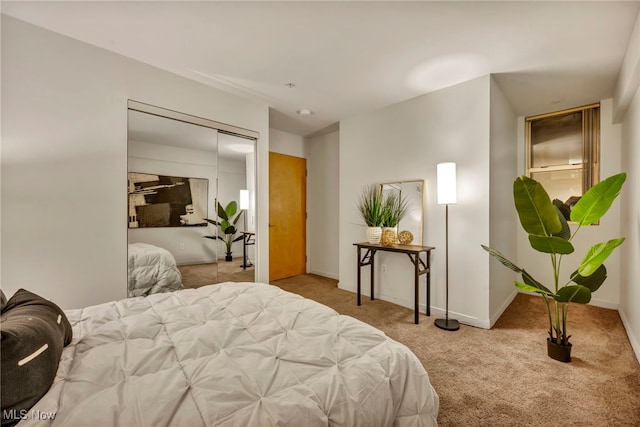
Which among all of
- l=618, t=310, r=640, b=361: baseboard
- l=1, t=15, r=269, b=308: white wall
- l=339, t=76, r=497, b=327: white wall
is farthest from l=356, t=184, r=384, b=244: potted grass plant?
l=1, t=15, r=269, b=308: white wall

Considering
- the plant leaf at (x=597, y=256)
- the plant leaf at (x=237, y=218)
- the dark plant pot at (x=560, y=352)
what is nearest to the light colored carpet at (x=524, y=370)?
the dark plant pot at (x=560, y=352)

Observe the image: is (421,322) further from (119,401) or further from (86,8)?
(86,8)

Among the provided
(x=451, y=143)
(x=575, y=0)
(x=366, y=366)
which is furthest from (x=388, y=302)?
(x=575, y=0)

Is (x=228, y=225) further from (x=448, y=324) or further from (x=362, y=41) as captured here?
(x=448, y=324)

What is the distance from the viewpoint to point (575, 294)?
205cm

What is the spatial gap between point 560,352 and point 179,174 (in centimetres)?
377

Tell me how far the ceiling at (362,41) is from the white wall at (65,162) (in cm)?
19

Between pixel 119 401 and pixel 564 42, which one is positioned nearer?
pixel 119 401

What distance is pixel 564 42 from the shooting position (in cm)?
223

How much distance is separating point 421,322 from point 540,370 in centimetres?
106

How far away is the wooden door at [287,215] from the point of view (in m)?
4.75

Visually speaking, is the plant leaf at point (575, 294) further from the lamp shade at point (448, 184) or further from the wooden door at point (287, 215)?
the wooden door at point (287, 215)

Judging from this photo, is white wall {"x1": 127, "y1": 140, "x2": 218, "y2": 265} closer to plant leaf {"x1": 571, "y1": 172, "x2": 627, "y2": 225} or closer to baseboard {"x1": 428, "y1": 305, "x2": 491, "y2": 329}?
baseboard {"x1": 428, "y1": 305, "x2": 491, "y2": 329}

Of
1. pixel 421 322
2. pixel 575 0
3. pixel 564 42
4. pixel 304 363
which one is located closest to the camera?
pixel 304 363
